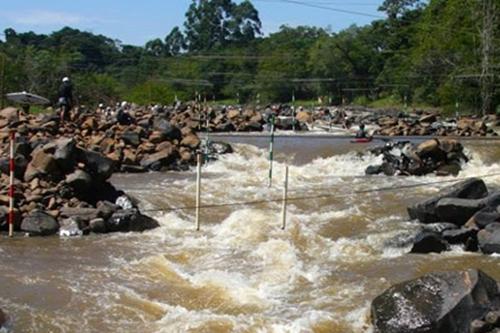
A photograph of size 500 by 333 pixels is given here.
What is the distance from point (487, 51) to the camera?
143ft

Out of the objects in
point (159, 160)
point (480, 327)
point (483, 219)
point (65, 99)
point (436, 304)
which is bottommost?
point (480, 327)

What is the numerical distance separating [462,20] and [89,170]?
43.5 meters

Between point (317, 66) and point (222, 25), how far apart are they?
193ft

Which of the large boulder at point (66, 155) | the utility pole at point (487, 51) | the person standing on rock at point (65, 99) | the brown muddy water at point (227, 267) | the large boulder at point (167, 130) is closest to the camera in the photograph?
the brown muddy water at point (227, 267)

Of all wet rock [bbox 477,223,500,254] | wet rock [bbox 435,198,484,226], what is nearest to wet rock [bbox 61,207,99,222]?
wet rock [bbox 435,198,484,226]

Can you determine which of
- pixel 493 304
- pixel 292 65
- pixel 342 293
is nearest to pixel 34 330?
pixel 342 293

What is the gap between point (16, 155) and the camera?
1443 centimetres

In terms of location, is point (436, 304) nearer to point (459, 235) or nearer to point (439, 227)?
point (459, 235)

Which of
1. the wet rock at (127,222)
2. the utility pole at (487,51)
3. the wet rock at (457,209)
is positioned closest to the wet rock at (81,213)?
the wet rock at (127,222)

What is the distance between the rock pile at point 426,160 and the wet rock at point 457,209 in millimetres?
7798

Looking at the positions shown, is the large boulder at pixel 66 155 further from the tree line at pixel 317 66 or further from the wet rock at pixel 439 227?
the tree line at pixel 317 66

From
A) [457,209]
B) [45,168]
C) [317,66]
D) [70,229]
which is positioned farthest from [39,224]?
[317,66]

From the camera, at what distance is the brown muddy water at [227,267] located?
801 cm

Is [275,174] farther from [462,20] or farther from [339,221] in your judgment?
[462,20]
